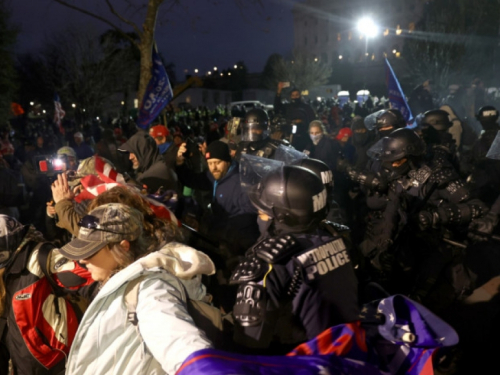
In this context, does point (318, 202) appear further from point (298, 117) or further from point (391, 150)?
point (298, 117)

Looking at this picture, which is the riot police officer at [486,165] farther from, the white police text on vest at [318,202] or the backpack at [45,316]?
the backpack at [45,316]

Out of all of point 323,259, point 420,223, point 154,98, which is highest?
point 154,98

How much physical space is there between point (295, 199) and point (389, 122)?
16.9ft

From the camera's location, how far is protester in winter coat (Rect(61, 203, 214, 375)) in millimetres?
1714

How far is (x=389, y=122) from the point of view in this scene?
7.11 m

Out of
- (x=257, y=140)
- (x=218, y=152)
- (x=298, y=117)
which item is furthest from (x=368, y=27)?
(x=218, y=152)

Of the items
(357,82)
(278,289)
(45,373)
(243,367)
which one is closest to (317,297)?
(278,289)

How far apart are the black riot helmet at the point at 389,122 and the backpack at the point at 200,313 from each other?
565cm

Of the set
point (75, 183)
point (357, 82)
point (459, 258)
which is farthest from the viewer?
point (357, 82)

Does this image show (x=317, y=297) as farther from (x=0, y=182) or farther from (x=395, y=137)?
(x=0, y=182)

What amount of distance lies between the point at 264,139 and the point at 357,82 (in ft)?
172

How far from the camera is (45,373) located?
2.98 m

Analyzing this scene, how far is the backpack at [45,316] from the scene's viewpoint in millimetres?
2789

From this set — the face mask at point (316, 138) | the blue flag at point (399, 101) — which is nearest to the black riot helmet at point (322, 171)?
the face mask at point (316, 138)
